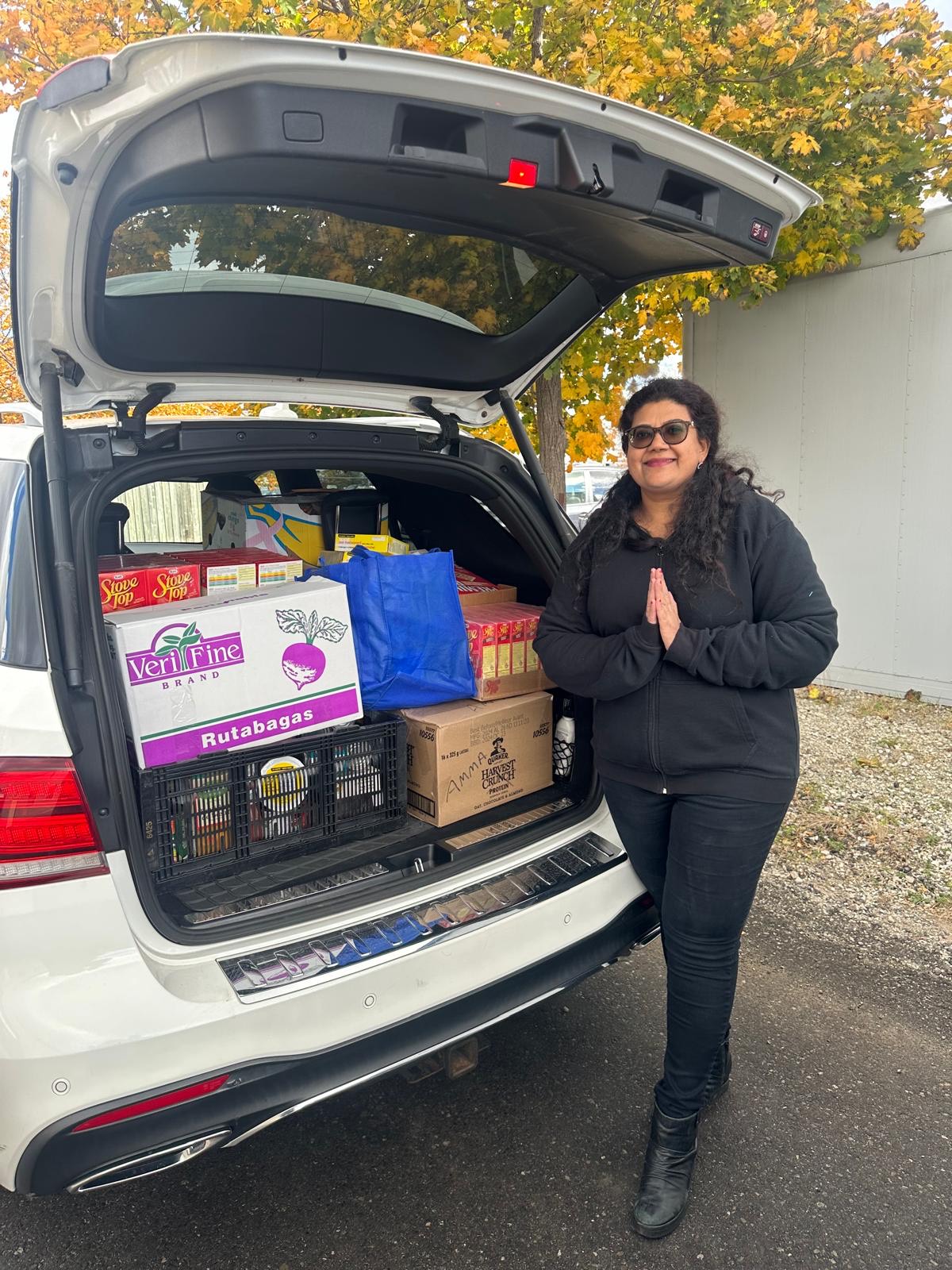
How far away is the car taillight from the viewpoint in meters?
1.50

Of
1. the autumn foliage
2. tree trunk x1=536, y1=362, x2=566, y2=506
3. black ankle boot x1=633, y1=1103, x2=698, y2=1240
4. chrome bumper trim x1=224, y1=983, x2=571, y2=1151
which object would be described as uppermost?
the autumn foliage

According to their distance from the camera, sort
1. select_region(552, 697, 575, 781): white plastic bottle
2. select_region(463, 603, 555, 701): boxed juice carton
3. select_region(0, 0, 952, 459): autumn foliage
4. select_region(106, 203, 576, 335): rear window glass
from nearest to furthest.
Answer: select_region(106, 203, 576, 335): rear window glass
select_region(463, 603, 555, 701): boxed juice carton
select_region(552, 697, 575, 781): white plastic bottle
select_region(0, 0, 952, 459): autumn foliage

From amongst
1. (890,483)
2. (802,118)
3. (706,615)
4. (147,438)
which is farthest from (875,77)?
(147,438)

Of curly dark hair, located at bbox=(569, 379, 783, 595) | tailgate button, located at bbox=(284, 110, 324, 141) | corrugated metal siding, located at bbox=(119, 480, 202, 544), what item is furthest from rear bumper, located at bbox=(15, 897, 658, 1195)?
corrugated metal siding, located at bbox=(119, 480, 202, 544)

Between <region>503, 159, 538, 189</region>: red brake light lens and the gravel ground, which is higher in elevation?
<region>503, 159, 538, 189</region>: red brake light lens

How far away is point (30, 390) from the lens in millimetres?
2000

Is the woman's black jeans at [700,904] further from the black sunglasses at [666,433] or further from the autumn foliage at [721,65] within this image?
the autumn foliage at [721,65]

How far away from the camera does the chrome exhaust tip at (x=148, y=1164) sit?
1.52 m

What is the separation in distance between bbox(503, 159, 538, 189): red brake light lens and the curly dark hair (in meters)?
0.67

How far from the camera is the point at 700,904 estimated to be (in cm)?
203

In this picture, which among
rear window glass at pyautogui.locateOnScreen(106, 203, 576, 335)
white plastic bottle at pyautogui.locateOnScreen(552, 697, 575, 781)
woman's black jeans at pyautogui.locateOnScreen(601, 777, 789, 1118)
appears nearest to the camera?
rear window glass at pyautogui.locateOnScreen(106, 203, 576, 335)

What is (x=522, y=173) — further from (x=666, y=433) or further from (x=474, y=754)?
(x=474, y=754)

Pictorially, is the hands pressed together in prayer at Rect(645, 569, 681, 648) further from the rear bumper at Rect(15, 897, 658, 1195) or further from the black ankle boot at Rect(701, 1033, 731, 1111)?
the black ankle boot at Rect(701, 1033, 731, 1111)

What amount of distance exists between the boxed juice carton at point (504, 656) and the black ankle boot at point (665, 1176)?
3.82 feet
